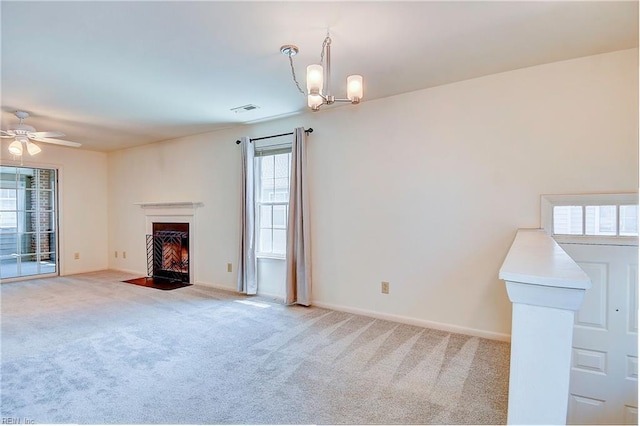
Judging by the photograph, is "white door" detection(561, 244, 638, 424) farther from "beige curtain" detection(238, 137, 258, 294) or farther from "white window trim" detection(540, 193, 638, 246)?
"beige curtain" detection(238, 137, 258, 294)

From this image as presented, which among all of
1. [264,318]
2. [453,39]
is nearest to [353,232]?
[264,318]

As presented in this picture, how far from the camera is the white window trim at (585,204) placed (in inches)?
97.0

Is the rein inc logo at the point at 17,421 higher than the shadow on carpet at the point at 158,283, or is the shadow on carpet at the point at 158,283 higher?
the rein inc logo at the point at 17,421

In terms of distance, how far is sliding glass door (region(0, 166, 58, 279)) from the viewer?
17.8 feet

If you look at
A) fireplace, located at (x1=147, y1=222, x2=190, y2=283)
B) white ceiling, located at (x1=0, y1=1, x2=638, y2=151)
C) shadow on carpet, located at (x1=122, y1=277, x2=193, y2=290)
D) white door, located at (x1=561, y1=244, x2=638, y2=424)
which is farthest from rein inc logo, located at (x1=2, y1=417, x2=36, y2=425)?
white door, located at (x1=561, y1=244, x2=638, y2=424)

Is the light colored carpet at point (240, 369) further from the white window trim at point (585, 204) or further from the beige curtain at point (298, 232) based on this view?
the white window trim at point (585, 204)

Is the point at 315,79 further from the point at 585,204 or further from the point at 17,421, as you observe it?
the point at 17,421

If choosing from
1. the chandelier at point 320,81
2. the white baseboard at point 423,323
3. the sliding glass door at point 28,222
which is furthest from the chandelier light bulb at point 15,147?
the white baseboard at point 423,323

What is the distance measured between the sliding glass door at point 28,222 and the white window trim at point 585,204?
295 inches

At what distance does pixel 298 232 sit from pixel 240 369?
1852 mm

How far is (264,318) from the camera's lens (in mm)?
3525

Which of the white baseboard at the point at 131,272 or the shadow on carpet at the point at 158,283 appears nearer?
the shadow on carpet at the point at 158,283

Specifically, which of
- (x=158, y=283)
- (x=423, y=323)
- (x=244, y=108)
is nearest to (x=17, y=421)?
(x=423, y=323)

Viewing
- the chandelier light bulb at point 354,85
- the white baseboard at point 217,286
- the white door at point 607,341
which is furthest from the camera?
the white baseboard at point 217,286
